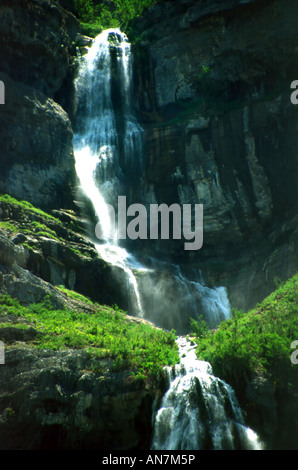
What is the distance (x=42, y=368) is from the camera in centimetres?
1188

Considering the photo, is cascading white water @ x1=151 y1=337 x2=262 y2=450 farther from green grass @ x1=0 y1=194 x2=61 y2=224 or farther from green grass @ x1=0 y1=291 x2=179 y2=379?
green grass @ x1=0 y1=194 x2=61 y2=224

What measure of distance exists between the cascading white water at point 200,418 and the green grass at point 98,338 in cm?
97

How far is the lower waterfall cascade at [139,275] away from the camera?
11.2 metres

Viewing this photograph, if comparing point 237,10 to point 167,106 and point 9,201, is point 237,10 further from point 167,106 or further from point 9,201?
point 9,201

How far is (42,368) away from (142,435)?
3.52m

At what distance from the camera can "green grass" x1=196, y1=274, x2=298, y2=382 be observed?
12.4 m

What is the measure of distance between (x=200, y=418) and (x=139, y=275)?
13.2 meters

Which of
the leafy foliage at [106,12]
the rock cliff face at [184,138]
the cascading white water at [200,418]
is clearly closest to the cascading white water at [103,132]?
the rock cliff face at [184,138]

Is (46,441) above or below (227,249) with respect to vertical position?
below

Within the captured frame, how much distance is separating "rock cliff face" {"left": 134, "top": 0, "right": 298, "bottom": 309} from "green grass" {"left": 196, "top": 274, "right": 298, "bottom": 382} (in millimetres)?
10464

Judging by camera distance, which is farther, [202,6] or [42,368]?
[202,6]

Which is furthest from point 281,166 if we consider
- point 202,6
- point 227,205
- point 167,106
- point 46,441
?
point 46,441

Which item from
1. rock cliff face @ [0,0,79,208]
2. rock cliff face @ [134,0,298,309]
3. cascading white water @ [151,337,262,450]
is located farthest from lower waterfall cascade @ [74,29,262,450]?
rock cliff face @ [0,0,79,208]
